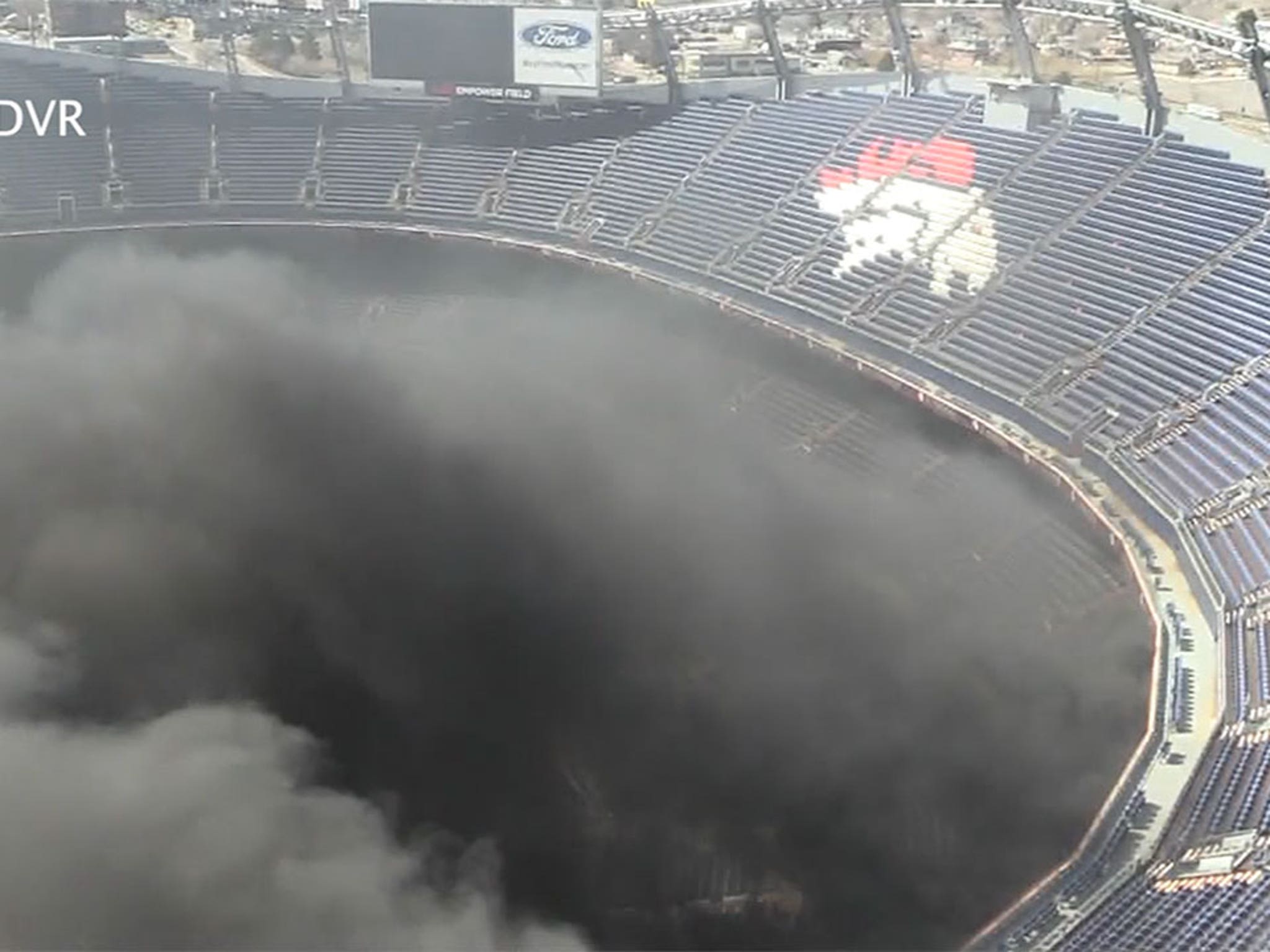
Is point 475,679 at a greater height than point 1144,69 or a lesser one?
lesser

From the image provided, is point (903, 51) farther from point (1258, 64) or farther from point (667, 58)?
point (1258, 64)

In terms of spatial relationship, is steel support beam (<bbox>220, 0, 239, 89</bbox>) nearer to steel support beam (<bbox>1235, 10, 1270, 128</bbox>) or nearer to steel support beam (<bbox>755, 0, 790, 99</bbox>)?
steel support beam (<bbox>755, 0, 790, 99</bbox>)

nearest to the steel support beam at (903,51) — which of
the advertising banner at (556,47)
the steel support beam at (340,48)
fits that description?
the advertising banner at (556,47)

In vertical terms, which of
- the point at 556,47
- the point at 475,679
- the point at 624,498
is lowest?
the point at 475,679

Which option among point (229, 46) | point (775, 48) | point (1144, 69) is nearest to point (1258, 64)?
point (1144, 69)

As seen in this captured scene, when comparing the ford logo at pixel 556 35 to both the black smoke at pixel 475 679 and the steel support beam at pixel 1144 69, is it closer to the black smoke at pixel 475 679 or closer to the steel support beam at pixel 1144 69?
the black smoke at pixel 475 679

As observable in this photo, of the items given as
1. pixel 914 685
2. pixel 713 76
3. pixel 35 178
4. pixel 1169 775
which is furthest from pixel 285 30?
pixel 1169 775
